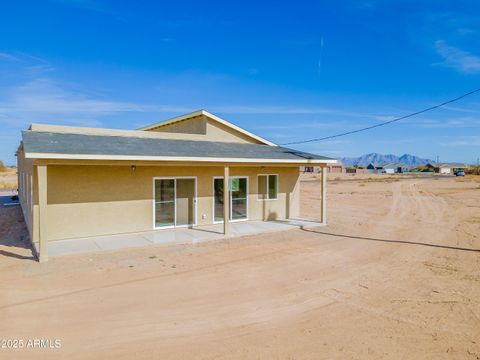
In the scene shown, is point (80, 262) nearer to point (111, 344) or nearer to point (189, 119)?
point (111, 344)

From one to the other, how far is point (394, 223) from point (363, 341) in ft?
40.7

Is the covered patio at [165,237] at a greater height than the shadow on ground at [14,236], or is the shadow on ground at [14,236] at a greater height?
the covered patio at [165,237]

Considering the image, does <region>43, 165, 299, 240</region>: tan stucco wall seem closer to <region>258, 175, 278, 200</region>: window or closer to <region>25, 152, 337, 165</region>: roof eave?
<region>25, 152, 337, 165</region>: roof eave

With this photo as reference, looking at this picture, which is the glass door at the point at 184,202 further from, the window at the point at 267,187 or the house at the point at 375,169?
the house at the point at 375,169

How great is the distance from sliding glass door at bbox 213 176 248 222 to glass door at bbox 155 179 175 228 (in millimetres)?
1846

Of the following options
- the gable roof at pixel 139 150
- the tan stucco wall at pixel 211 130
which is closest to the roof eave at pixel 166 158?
the gable roof at pixel 139 150

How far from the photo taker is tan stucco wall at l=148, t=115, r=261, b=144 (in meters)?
15.9

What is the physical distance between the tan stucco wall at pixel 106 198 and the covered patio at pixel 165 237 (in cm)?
35

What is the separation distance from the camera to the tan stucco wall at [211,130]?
15.9 m

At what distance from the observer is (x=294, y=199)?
1662 centimetres

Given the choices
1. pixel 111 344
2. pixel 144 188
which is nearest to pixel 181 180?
pixel 144 188

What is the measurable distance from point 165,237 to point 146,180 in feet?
7.38

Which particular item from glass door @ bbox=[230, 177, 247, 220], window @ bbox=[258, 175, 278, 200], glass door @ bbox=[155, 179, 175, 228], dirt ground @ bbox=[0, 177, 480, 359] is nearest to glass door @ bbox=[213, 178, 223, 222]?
glass door @ bbox=[230, 177, 247, 220]

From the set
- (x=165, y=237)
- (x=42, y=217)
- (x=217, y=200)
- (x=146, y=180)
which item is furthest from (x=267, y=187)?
(x=42, y=217)
